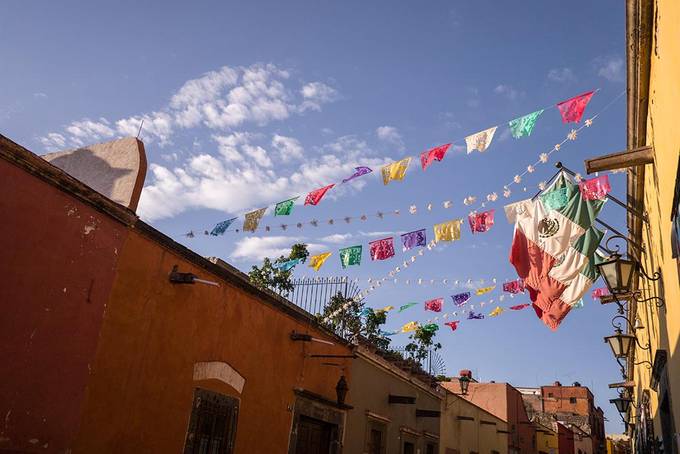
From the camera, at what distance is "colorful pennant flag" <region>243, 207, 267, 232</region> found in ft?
31.8

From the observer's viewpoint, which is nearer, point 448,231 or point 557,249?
point 557,249

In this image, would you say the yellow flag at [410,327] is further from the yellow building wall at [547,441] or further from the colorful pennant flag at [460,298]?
the yellow building wall at [547,441]

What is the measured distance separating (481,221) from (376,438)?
5835 mm

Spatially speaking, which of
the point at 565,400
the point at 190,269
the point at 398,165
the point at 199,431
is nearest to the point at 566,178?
the point at 398,165

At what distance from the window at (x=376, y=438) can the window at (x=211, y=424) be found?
193 inches

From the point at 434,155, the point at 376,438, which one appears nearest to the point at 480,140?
the point at 434,155

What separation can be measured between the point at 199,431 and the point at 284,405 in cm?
212

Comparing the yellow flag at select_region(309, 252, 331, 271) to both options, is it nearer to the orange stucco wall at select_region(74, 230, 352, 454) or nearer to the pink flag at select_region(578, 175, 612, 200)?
the orange stucco wall at select_region(74, 230, 352, 454)

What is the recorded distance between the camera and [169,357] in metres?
6.55

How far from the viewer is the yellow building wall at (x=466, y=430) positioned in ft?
54.4

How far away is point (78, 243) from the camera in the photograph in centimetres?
554

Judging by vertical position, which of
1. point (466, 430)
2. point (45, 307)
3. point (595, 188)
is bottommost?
point (466, 430)

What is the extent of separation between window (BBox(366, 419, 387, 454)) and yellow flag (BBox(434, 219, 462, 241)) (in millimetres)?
4769

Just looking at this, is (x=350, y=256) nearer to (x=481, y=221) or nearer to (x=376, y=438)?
(x=481, y=221)
